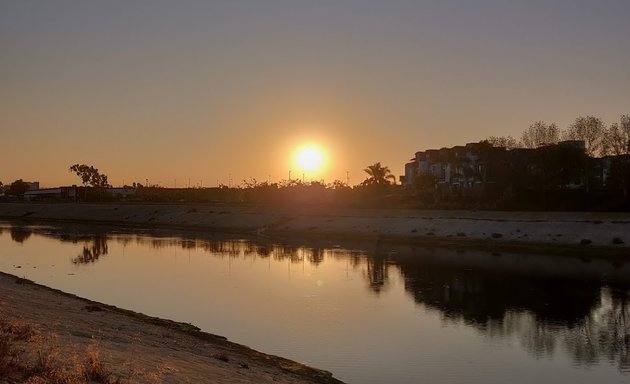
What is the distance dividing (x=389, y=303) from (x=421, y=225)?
48.2 meters

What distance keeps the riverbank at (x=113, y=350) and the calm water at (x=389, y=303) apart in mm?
2502

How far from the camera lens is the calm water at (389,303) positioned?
23.6 metres

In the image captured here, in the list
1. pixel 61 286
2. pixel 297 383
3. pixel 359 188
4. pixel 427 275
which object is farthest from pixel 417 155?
pixel 297 383

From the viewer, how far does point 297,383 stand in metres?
18.6

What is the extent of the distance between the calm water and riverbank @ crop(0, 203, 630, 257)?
7886 mm

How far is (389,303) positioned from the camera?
119 feet

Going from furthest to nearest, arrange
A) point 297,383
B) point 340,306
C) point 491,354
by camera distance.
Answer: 1. point 340,306
2. point 491,354
3. point 297,383

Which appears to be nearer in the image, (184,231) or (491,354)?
(491,354)

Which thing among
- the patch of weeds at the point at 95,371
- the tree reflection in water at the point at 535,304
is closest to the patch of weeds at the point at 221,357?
the patch of weeds at the point at 95,371

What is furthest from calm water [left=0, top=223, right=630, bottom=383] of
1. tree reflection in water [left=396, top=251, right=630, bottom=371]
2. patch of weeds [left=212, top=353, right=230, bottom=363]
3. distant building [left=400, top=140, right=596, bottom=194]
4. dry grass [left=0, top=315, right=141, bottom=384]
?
distant building [left=400, top=140, right=596, bottom=194]

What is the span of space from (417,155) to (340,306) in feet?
418

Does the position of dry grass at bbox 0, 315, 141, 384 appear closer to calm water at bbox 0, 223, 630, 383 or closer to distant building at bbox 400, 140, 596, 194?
calm water at bbox 0, 223, 630, 383

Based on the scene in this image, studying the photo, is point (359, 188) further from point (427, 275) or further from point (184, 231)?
point (427, 275)

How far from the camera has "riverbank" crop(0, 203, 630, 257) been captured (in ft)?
224
